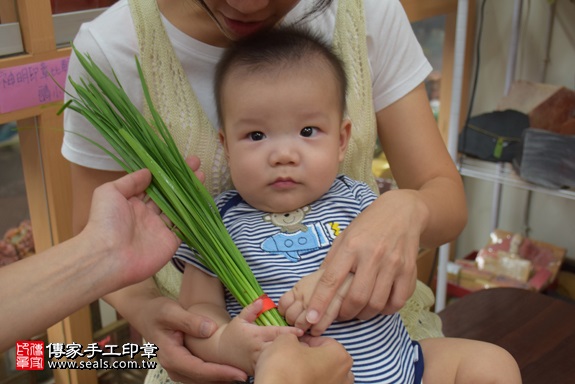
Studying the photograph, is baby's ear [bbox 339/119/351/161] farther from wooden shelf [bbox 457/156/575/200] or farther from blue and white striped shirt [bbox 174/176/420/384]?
wooden shelf [bbox 457/156/575/200]

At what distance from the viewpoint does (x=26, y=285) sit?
0.88m

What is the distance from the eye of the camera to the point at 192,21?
1.22 metres

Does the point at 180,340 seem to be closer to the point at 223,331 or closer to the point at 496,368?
the point at 223,331

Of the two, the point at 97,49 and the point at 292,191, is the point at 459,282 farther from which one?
the point at 97,49

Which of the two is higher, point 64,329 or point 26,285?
point 26,285

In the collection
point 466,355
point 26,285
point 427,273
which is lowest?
point 427,273

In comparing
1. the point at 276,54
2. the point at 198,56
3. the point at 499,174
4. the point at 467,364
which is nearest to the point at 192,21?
the point at 198,56

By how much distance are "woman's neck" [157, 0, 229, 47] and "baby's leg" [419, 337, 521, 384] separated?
695mm

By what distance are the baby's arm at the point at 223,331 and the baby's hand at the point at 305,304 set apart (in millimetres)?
20

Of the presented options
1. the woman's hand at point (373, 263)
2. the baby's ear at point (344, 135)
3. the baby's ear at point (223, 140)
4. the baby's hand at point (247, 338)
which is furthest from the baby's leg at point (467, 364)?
the baby's ear at point (223, 140)

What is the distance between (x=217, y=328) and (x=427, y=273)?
215cm

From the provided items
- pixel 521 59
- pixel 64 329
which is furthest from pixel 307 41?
pixel 521 59

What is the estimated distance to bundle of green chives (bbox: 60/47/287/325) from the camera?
1038 millimetres

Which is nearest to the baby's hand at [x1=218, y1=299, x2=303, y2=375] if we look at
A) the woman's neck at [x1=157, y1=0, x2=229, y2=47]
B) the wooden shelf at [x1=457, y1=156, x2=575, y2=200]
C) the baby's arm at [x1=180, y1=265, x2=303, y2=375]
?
the baby's arm at [x1=180, y1=265, x2=303, y2=375]
